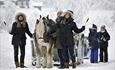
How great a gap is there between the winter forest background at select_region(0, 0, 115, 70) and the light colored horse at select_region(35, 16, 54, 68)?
5cm

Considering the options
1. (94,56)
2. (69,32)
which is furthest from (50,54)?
(94,56)

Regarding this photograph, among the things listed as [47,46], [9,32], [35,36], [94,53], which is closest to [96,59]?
[94,53]

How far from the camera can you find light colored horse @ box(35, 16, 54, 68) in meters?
1.52

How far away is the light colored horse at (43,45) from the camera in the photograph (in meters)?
1.52

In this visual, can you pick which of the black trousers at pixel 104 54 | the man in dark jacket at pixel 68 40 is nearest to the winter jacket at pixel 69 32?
the man in dark jacket at pixel 68 40

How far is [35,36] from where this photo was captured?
1533 millimetres

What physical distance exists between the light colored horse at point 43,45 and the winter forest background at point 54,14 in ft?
0.15

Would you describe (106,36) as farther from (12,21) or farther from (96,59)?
(12,21)

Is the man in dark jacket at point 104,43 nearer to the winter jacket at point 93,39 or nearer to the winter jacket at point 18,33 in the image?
the winter jacket at point 93,39

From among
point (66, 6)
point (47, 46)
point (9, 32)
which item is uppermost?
point (66, 6)

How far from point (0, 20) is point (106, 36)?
2.67ft

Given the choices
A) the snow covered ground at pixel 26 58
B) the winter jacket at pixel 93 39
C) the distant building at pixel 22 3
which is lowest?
the snow covered ground at pixel 26 58

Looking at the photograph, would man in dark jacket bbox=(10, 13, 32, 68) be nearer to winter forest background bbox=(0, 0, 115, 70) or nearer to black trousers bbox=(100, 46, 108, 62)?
winter forest background bbox=(0, 0, 115, 70)

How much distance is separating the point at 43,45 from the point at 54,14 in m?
0.25
